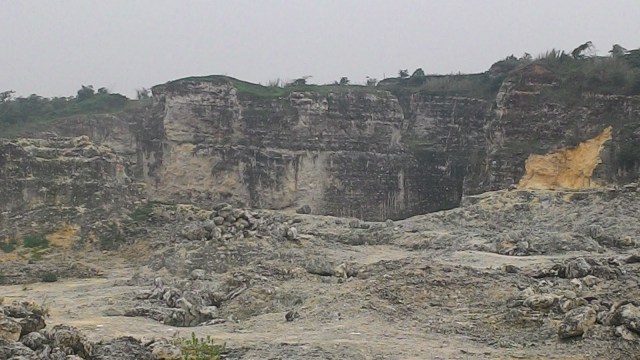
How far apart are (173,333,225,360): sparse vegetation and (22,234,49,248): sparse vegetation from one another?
1206cm

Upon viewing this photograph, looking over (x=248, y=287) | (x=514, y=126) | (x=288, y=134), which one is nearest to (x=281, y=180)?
(x=288, y=134)

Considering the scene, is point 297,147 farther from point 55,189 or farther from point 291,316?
point 291,316

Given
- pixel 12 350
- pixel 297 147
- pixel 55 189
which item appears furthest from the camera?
pixel 297 147

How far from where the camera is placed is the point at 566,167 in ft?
87.1

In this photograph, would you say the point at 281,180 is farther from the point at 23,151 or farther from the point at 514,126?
the point at 23,151

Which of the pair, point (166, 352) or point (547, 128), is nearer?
point (166, 352)

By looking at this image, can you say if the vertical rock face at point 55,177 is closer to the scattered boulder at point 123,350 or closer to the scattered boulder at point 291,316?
the scattered boulder at point 291,316

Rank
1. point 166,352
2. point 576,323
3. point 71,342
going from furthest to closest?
point 576,323 → point 71,342 → point 166,352

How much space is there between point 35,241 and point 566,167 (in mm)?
18474

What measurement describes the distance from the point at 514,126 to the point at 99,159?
16.2m

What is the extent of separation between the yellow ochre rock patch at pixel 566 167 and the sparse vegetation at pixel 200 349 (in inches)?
792

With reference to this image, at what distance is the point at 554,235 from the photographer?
17.3m

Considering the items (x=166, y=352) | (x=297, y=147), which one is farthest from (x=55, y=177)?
(x=297, y=147)

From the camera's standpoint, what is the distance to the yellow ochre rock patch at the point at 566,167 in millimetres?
25812
